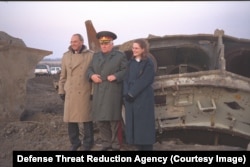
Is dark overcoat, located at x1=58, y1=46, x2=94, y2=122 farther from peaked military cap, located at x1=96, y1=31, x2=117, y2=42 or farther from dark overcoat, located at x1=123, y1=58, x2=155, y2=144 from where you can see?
dark overcoat, located at x1=123, y1=58, x2=155, y2=144

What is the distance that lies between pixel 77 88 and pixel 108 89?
19.4 inches

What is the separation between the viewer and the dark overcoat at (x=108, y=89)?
5.20 meters

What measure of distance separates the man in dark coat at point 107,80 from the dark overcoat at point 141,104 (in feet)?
0.75

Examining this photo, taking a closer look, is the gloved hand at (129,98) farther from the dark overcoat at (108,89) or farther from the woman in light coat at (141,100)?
the dark overcoat at (108,89)

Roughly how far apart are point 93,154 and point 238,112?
8.19ft

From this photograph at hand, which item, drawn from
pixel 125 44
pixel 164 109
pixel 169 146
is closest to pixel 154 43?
Answer: pixel 125 44

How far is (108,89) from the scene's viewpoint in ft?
17.1

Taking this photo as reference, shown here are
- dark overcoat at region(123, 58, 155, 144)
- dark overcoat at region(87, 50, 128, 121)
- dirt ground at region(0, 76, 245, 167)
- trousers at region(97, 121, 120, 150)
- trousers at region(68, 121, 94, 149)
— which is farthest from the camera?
dirt ground at region(0, 76, 245, 167)

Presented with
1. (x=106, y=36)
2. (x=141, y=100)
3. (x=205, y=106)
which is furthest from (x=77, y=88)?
(x=205, y=106)

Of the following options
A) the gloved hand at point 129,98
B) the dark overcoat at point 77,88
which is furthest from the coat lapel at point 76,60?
the gloved hand at point 129,98

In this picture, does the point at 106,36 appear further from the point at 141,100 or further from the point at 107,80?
the point at 141,100

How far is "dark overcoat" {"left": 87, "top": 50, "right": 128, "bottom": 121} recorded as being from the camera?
520cm

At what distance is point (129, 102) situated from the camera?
504 centimetres

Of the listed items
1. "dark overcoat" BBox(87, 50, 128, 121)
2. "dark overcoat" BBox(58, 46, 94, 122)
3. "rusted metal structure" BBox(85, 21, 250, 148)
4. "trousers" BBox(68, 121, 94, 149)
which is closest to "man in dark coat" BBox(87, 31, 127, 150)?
"dark overcoat" BBox(87, 50, 128, 121)
